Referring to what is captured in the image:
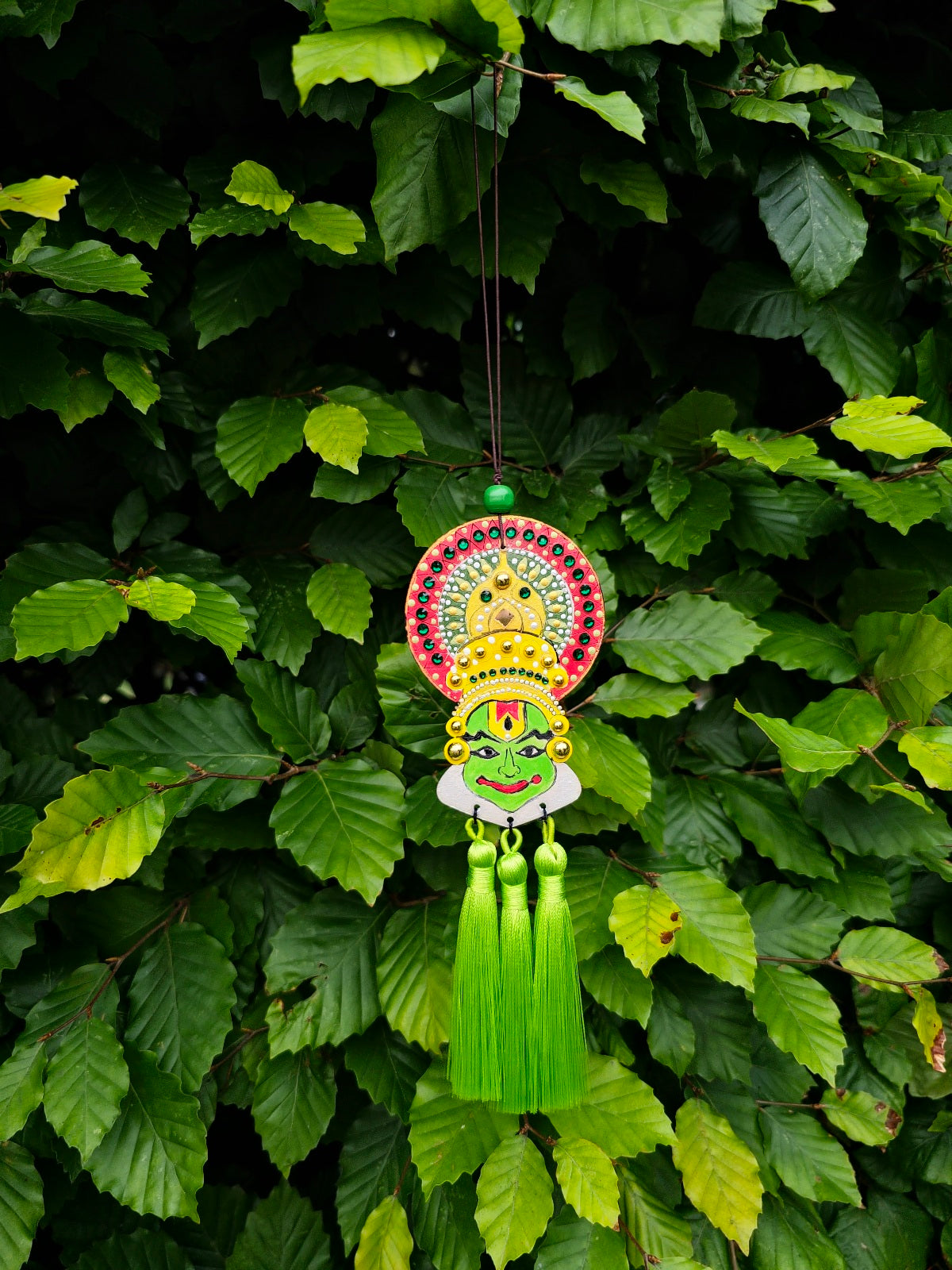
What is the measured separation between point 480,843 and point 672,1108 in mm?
607

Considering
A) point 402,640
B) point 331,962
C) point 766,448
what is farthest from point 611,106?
point 331,962

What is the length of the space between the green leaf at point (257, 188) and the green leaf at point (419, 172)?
125mm

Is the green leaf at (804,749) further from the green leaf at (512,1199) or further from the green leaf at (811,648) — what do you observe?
the green leaf at (512,1199)

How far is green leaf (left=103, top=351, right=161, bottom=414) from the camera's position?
874mm

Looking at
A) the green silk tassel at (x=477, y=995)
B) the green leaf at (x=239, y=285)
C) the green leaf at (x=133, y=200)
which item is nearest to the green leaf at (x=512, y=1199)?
the green silk tassel at (x=477, y=995)

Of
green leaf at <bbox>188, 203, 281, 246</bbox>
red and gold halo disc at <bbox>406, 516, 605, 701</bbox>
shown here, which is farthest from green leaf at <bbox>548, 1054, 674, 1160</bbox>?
green leaf at <bbox>188, 203, 281, 246</bbox>

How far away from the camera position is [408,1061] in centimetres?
96

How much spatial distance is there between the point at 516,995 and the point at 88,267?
2.48ft

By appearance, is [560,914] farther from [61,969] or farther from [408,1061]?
[61,969]

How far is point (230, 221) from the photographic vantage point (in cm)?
86

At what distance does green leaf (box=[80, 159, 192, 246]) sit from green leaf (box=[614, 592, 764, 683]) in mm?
653

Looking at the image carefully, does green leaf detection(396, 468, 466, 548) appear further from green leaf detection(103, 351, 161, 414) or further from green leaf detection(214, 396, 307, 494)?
green leaf detection(103, 351, 161, 414)

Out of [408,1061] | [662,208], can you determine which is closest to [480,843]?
[408,1061]

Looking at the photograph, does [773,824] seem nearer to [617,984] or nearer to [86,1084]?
[617,984]
